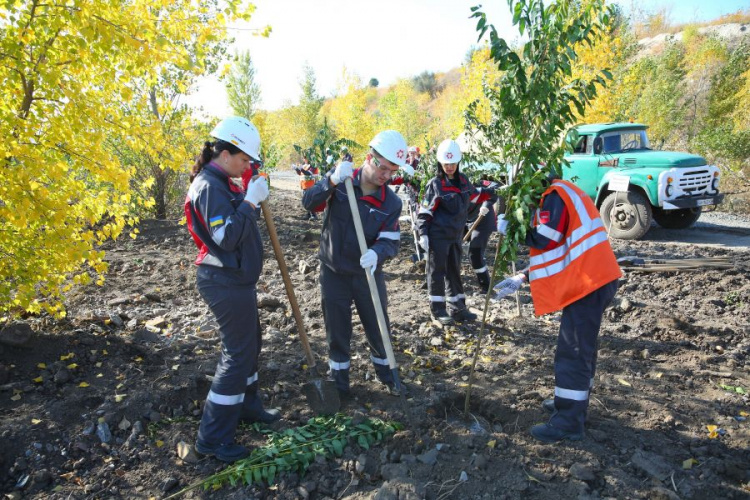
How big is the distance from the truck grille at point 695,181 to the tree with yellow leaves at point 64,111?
811 centimetres

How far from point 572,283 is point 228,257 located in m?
2.10

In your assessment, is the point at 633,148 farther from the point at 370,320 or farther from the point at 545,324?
the point at 370,320

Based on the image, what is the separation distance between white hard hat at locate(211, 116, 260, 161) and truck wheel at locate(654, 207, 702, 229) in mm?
8968

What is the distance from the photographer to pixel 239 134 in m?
2.68

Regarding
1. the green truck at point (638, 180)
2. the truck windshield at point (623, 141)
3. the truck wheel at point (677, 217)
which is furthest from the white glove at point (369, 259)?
the truck wheel at point (677, 217)

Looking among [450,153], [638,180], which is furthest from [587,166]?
[450,153]

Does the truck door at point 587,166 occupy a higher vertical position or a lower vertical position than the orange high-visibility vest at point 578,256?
higher

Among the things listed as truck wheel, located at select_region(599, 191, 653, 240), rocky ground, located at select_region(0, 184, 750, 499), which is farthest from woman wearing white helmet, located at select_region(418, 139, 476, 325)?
truck wheel, located at select_region(599, 191, 653, 240)

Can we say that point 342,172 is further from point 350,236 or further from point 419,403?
point 419,403

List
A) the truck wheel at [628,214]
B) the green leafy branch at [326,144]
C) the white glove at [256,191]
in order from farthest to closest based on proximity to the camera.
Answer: the truck wheel at [628,214] < the green leafy branch at [326,144] < the white glove at [256,191]

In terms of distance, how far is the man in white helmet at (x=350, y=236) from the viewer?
10.9 ft

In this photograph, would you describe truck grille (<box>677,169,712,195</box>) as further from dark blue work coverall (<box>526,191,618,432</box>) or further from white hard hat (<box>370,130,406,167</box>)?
white hard hat (<box>370,130,406,167</box>)

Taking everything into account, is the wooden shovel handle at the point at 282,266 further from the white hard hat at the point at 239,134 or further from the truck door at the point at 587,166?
the truck door at the point at 587,166

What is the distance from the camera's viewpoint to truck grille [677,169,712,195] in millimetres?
8406
